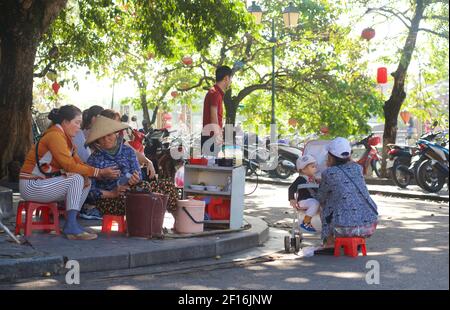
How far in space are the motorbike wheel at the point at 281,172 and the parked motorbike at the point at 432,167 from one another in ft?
23.2

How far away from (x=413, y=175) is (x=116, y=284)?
44.7 ft

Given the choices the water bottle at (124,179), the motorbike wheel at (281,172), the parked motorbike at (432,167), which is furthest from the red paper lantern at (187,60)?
the water bottle at (124,179)

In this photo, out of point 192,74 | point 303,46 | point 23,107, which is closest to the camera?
point 23,107

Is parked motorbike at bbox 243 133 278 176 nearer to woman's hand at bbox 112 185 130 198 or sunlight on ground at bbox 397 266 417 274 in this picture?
woman's hand at bbox 112 185 130 198

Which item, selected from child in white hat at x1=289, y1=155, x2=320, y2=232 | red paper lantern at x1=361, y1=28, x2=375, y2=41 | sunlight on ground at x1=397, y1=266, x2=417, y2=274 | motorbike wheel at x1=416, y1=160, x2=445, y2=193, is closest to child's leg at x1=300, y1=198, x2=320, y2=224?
child in white hat at x1=289, y1=155, x2=320, y2=232

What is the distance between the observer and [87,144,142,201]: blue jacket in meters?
9.62

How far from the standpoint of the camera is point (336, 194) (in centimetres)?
851

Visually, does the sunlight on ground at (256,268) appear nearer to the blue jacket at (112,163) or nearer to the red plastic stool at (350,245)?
the red plastic stool at (350,245)

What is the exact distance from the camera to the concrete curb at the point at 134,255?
23.3 feet

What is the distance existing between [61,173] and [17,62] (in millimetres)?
7190

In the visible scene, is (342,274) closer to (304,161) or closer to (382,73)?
(304,161)

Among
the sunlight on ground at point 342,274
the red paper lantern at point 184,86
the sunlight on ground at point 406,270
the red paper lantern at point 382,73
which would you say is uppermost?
the red paper lantern at point 184,86
